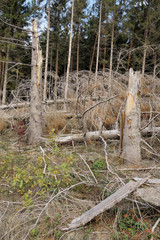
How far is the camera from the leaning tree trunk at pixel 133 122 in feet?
13.3

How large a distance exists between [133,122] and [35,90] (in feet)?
10.3

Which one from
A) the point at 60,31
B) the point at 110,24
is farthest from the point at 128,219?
the point at 60,31

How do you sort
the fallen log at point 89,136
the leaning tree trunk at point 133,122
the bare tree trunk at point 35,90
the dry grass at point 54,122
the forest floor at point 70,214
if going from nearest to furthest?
the forest floor at point 70,214 → the leaning tree trunk at point 133,122 → the bare tree trunk at point 35,90 → the fallen log at point 89,136 → the dry grass at point 54,122

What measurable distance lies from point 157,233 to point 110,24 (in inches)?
571

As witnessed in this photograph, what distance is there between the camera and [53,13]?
1402cm

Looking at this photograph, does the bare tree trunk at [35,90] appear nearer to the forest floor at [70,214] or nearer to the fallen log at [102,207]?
the forest floor at [70,214]

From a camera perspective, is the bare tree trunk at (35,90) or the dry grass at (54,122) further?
the dry grass at (54,122)

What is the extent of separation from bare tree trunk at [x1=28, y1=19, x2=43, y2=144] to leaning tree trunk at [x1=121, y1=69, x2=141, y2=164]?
2.80 m

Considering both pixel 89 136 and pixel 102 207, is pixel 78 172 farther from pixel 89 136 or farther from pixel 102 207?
pixel 89 136

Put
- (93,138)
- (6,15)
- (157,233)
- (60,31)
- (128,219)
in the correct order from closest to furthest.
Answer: (157,233) → (128,219) → (93,138) → (6,15) → (60,31)

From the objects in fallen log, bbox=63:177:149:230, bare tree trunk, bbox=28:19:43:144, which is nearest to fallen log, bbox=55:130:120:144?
bare tree trunk, bbox=28:19:43:144

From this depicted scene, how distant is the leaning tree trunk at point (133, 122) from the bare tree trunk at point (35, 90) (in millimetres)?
2802

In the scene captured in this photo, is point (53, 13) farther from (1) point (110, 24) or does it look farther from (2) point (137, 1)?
(2) point (137, 1)

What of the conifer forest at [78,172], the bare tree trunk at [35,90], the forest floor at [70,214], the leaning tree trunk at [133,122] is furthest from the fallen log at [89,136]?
the forest floor at [70,214]
